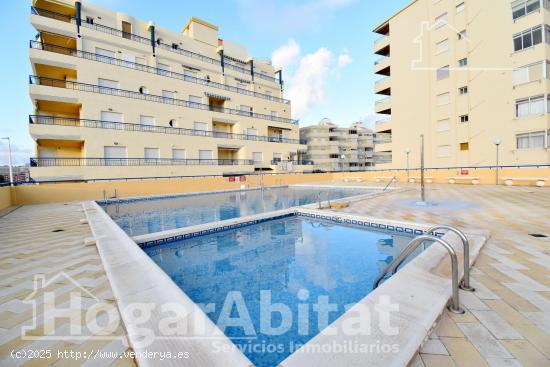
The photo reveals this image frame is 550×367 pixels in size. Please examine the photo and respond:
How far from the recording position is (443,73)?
21719 mm

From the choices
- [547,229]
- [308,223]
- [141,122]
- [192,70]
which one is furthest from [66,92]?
[547,229]

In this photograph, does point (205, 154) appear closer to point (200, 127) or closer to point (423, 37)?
point (200, 127)

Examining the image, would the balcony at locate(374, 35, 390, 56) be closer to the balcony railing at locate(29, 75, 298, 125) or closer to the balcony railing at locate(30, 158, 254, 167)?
the balcony railing at locate(29, 75, 298, 125)

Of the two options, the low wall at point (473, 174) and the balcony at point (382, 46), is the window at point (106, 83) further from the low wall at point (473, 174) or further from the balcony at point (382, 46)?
the balcony at point (382, 46)

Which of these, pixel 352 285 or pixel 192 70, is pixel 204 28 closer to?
pixel 192 70

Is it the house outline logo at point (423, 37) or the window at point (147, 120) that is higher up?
the house outline logo at point (423, 37)

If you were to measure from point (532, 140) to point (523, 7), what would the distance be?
9342 mm

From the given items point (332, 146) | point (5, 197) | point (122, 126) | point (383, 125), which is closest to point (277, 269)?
point (5, 197)

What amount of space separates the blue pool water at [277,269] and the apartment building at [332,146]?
47.7 meters

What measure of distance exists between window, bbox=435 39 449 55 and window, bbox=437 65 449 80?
60.3 inches

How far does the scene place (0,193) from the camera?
10484 mm

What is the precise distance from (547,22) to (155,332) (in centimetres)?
2679

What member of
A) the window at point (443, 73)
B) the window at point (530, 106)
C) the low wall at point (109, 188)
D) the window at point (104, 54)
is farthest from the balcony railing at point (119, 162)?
the window at point (530, 106)

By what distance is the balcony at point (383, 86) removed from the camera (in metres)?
26.2
